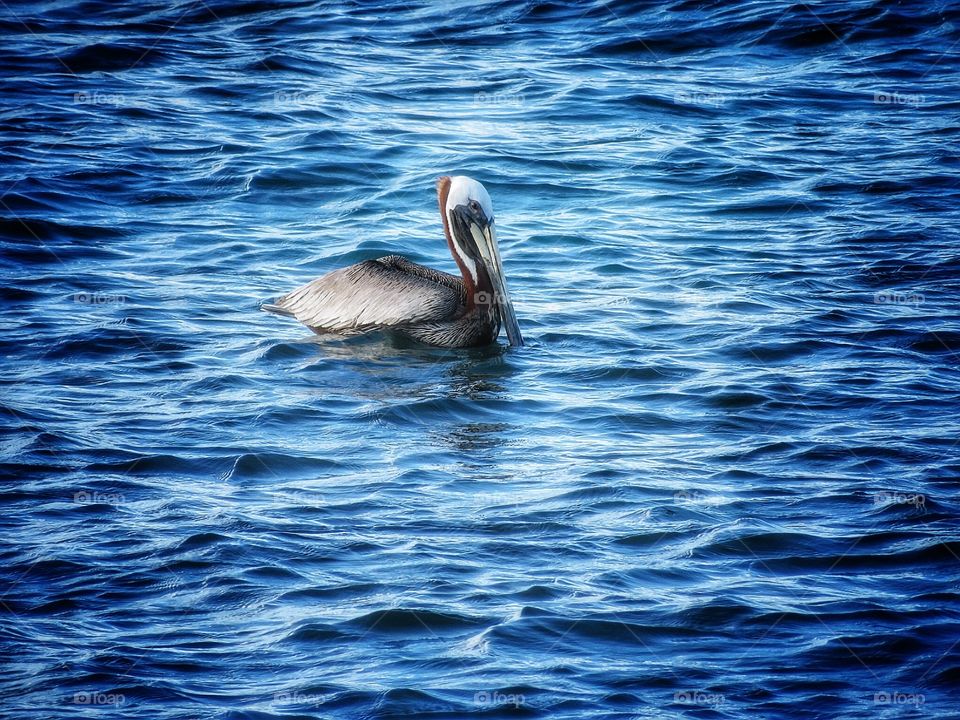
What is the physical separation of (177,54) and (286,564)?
36.4 ft

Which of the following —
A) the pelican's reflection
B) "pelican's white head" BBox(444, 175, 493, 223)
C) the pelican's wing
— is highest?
"pelican's white head" BBox(444, 175, 493, 223)

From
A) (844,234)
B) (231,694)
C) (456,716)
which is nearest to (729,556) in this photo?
(456,716)

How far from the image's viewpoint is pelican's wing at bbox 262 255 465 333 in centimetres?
865

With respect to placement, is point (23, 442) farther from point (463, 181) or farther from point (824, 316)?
point (824, 316)

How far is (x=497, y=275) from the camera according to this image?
8.51 metres

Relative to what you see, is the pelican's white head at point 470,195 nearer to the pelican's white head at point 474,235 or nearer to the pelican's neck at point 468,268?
the pelican's white head at point 474,235

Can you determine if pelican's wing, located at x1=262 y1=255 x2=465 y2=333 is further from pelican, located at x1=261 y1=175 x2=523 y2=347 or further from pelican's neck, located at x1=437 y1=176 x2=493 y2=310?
pelican's neck, located at x1=437 y1=176 x2=493 y2=310

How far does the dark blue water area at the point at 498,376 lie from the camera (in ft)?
15.3

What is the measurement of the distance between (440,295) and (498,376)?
956 mm

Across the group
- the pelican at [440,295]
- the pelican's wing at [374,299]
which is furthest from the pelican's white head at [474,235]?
the pelican's wing at [374,299]

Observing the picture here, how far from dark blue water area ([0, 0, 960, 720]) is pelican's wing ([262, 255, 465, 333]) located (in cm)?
19

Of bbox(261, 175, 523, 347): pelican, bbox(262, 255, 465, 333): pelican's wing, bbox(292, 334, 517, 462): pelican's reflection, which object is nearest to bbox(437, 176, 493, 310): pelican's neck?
bbox(261, 175, 523, 347): pelican

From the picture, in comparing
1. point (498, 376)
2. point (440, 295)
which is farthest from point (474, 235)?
point (498, 376)

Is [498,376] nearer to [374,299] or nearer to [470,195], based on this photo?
[374,299]
